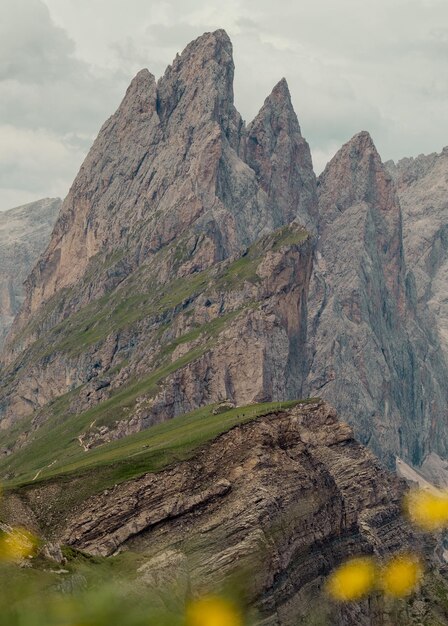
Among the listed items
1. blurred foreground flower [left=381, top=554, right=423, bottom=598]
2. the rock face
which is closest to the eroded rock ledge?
the rock face

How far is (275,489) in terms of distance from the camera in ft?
477

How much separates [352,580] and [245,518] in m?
32.5

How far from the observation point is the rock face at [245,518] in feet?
427

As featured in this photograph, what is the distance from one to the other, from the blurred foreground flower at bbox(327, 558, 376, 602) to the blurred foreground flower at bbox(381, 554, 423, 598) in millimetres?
8799

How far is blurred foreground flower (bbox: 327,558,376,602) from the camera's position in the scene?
144625 millimetres

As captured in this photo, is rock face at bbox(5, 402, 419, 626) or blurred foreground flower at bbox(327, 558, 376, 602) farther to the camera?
blurred foreground flower at bbox(327, 558, 376, 602)

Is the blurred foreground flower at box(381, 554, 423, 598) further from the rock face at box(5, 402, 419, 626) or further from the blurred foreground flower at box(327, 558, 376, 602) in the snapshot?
the rock face at box(5, 402, 419, 626)

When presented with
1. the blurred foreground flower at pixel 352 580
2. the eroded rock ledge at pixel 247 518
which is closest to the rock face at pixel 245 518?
the eroded rock ledge at pixel 247 518

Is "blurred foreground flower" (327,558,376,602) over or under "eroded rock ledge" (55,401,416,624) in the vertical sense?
under

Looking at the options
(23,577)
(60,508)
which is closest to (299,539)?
(60,508)

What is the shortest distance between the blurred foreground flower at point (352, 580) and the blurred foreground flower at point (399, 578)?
8.80m

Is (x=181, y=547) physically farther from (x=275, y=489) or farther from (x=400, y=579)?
(x=400, y=579)

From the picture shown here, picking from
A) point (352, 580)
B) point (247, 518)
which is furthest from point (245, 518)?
point (352, 580)

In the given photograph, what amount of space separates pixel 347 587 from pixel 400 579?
45.8 meters
